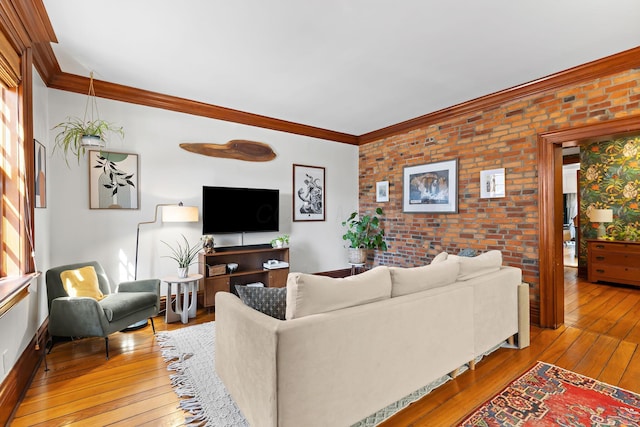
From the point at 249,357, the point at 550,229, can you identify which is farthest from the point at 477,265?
the point at 249,357

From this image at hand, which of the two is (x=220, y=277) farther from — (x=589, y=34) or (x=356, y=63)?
(x=589, y=34)

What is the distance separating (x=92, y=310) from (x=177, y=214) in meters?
1.30

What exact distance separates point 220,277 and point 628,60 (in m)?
4.86

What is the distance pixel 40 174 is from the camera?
9.27ft

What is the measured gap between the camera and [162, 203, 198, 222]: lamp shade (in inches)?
138

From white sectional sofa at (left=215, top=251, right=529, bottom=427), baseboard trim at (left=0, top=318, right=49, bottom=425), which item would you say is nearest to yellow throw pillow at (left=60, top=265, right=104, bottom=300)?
baseboard trim at (left=0, top=318, right=49, bottom=425)

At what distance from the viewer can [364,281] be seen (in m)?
1.85

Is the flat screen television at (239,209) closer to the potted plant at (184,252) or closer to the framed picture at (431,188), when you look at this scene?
the potted plant at (184,252)

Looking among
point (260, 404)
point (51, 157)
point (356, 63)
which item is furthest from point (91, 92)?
point (260, 404)

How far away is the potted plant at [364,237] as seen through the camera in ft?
17.2

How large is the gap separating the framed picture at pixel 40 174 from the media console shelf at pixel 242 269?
166 cm

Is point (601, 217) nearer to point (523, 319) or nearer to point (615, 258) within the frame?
point (615, 258)

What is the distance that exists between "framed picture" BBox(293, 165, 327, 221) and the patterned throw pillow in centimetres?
322

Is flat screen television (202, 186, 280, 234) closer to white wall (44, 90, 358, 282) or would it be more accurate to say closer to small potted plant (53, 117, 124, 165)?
white wall (44, 90, 358, 282)
